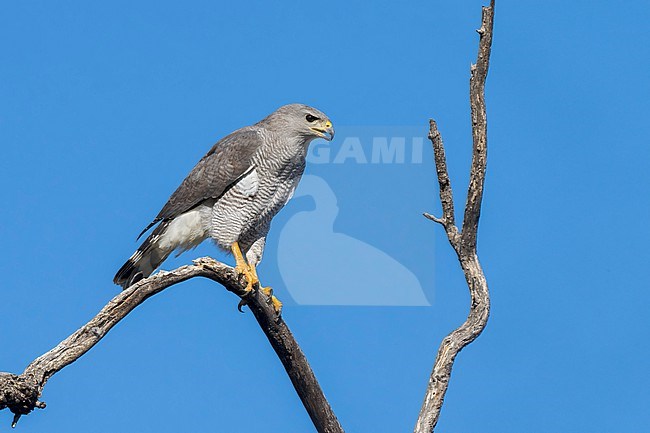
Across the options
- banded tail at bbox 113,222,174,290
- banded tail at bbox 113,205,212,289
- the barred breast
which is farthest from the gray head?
banded tail at bbox 113,222,174,290

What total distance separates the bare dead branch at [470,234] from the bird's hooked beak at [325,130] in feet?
5.00

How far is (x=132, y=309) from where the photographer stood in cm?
714

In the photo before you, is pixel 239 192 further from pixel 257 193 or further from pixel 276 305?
pixel 276 305

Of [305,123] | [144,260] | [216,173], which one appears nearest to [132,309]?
[144,260]

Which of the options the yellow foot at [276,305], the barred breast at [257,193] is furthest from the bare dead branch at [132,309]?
the barred breast at [257,193]

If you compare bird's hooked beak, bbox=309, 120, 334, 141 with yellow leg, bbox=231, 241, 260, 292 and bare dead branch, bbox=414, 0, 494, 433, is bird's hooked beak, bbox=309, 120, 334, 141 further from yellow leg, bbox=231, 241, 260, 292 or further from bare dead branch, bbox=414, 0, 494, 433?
bare dead branch, bbox=414, 0, 494, 433

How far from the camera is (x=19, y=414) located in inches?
250

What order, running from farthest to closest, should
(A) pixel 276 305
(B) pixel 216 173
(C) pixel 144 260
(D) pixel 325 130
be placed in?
(C) pixel 144 260 < (B) pixel 216 173 < (D) pixel 325 130 < (A) pixel 276 305

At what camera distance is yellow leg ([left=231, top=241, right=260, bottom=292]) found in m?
8.26

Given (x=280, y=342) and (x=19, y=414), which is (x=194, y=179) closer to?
(x=280, y=342)

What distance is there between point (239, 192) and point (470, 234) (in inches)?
84.9

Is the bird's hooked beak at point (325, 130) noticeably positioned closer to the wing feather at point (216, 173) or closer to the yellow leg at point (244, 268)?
the wing feather at point (216, 173)

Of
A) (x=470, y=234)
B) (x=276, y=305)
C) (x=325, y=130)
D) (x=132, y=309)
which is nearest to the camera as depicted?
(x=132, y=309)

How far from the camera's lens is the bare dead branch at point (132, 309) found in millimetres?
6264
